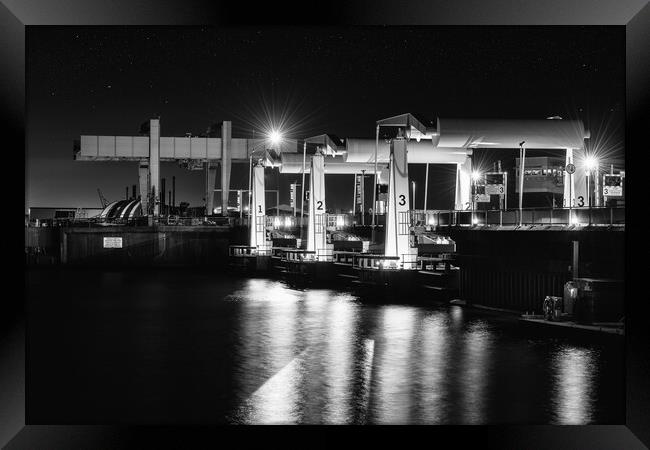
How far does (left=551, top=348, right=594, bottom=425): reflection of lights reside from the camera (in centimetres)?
858

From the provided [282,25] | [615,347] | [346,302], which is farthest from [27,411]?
[346,302]

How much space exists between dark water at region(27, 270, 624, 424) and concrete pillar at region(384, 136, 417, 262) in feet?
5.91

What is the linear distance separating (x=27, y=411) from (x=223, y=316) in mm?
10004

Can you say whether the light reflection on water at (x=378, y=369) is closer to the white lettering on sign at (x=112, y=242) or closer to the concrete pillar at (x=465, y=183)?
the concrete pillar at (x=465, y=183)

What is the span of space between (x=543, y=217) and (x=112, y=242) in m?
24.6

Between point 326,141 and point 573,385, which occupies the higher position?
point 326,141

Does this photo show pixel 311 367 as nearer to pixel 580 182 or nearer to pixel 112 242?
pixel 580 182

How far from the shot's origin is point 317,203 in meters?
28.1

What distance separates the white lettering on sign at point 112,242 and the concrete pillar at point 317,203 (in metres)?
19.2

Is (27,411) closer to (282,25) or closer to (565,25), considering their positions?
(282,25)

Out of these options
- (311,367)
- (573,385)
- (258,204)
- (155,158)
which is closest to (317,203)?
(258,204)

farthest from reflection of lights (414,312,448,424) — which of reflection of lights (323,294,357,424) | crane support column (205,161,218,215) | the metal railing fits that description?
crane support column (205,161,218,215)

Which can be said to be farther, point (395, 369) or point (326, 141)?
point (326, 141)
